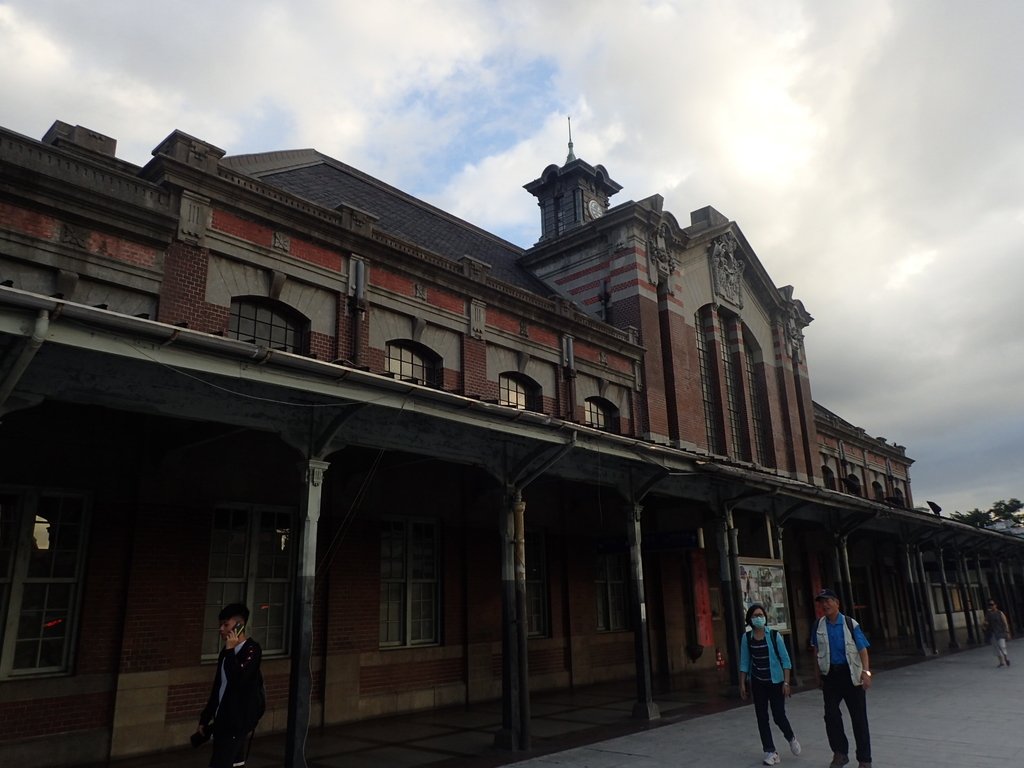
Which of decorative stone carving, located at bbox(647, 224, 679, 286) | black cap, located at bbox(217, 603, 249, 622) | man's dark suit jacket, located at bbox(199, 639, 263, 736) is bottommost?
man's dark suit jacket, located at bbox(199, 639, 263, 736)

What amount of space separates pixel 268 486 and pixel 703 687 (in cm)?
1025

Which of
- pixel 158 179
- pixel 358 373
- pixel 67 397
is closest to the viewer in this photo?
pixel 67 397

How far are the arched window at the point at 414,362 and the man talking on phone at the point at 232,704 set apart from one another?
28.8 ft

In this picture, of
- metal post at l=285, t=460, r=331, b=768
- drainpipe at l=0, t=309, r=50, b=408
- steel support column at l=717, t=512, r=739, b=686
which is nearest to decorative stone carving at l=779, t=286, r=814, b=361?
steel support column at l=717, t=512, r=739, b=686

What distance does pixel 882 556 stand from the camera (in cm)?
3231

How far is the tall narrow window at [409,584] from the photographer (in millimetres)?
13336

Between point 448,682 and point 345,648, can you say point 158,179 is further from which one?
point 448,682

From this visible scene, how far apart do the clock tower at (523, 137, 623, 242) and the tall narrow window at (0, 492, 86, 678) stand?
74.4 ft

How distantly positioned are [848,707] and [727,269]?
2101 cm

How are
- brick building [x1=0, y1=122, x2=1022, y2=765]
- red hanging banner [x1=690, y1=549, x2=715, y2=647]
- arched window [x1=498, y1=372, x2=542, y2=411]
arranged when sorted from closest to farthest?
brick building [x1=0, y1=122, x2=1022, y2=765] < arched window [x1=498, y1=372, x2=542, y2=411] < red hanging banner [x1=690, y1=549, x2=715, y2=647]

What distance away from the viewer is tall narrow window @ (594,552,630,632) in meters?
18.1

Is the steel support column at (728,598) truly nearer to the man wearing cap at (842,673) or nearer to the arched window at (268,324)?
the man wearing cap at (842,673)

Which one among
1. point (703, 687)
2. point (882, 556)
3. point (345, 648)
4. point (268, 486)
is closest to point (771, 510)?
point (703, 687)

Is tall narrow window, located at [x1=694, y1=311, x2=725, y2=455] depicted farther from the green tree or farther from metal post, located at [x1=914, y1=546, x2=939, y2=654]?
the green tree
